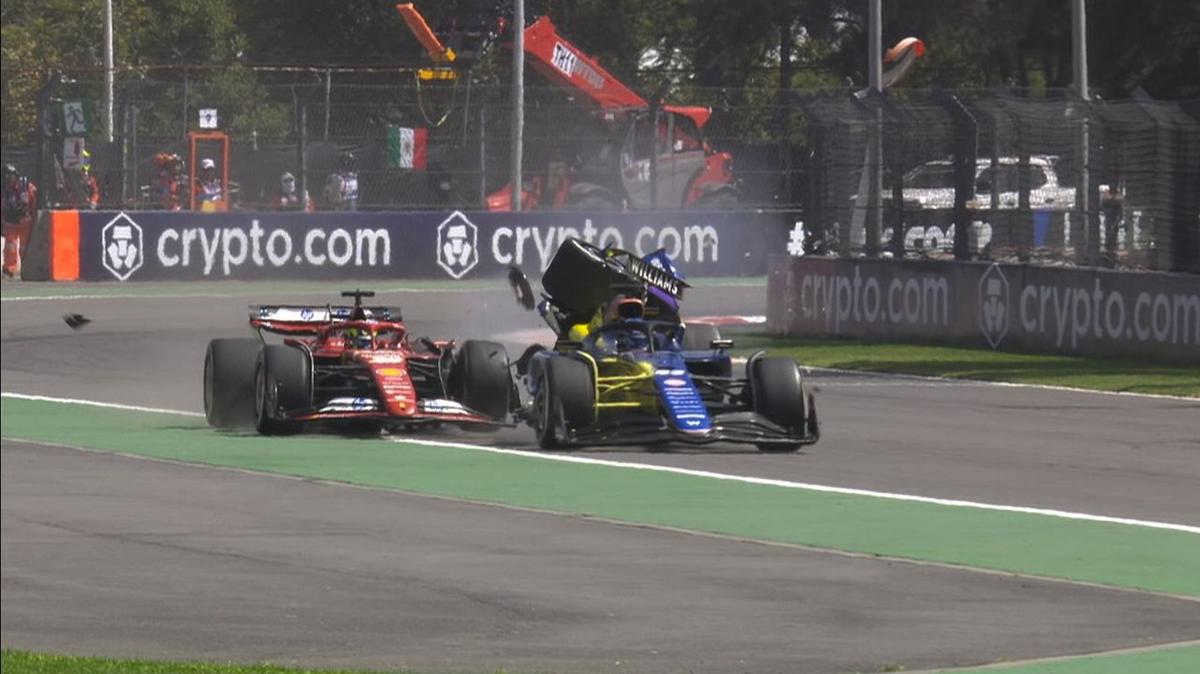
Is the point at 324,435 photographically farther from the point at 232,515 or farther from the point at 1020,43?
the point at 1020,43

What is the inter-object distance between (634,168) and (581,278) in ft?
74.3

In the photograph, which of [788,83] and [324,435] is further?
[788,83]

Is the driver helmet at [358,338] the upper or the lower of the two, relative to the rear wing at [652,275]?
lower

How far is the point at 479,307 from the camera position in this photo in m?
30.8

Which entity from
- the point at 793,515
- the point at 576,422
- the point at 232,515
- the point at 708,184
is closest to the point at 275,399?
the point at 576,422

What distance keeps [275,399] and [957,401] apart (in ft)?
19.6

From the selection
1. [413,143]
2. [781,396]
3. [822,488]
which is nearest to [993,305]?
[781,396]

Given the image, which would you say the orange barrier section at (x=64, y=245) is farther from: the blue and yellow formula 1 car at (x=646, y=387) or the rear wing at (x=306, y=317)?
the blue and yellow formula 1 car at (x=646, y=387)

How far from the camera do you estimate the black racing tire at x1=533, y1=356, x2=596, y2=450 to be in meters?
15.1

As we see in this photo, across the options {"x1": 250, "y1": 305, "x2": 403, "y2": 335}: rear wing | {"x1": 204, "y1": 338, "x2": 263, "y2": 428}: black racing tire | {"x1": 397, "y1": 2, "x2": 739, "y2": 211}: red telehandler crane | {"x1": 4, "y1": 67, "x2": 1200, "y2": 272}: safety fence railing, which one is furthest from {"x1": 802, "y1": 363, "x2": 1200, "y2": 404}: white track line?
{"x1": 397, "y1": 2, "x2": 739, "y2": 211}: red telehandler crane

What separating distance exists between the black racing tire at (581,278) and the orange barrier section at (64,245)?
19.7 m

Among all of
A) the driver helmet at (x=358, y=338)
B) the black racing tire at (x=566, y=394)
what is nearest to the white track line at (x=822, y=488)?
the black racing tire at (x=566, y=394)

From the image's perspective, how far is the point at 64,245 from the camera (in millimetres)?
34844

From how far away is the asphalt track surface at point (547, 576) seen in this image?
29.1 ft
